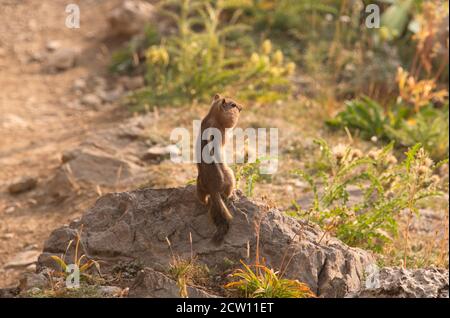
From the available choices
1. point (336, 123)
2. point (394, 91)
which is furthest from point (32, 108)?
point (394, 91)

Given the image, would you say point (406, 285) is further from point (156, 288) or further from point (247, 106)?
point (247, 106)

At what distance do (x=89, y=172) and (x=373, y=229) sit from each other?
287 cm

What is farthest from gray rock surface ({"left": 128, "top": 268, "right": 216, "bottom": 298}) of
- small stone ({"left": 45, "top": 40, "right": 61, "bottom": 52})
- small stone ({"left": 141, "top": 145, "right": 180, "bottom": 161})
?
small stone ({"left": 45, "top": 40, "right": 61, "bottom": 52})

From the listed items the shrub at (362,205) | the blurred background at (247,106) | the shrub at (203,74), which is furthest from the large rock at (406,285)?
the shrub at (203,74)

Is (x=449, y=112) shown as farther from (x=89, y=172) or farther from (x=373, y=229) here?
(x=89, y=172)

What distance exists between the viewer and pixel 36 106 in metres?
9.06

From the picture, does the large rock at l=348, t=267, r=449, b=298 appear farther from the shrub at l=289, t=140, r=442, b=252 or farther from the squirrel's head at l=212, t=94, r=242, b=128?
the squirrel's head at l=212, t=94, r=242, b=128

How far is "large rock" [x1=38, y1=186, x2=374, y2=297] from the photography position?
164 inches

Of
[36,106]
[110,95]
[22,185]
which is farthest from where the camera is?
[110,95]

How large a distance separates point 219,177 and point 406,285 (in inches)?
49.0

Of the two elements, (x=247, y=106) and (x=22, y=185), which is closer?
(x=22, y=185)

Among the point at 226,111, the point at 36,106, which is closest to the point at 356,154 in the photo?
the point at 226,111

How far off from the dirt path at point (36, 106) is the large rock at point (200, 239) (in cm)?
141

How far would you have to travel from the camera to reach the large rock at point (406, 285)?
3.78 m
